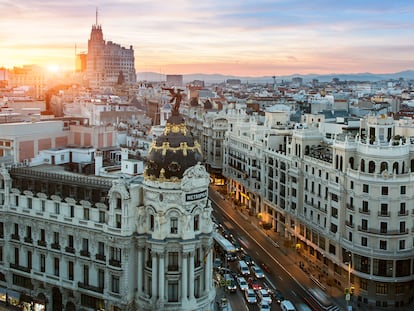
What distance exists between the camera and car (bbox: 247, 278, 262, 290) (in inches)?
3782

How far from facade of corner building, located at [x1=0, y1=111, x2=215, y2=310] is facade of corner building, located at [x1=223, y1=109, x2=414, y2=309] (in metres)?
28.4

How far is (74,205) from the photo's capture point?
82.6m

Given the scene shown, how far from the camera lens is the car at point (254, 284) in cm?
9606

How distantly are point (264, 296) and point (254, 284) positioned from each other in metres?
5.88

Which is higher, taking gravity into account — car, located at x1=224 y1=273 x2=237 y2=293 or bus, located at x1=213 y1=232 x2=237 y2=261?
bus, located at x1=213 y1=232 x2=237 y2=261

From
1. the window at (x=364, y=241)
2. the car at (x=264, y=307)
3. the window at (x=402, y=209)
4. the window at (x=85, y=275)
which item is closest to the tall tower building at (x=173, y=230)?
the window at (x=85, y=275)

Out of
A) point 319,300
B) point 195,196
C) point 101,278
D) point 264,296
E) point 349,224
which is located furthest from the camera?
point 349,224

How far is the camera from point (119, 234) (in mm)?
78938

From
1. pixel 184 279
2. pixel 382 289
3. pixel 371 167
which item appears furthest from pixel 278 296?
pixel 371 167

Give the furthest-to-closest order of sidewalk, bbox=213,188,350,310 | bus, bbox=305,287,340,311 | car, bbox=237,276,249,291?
sidewalk, bbox=213,188,350,310
car, bbox=237,276,249,291
bus, bbox=305,287,340,311

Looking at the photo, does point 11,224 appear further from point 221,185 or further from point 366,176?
point 221,185

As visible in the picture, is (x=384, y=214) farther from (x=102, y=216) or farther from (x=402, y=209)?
(x=102, y=216)

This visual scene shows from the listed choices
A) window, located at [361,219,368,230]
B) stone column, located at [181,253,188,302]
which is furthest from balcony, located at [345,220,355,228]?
stone column, located at [181,253,188,302]

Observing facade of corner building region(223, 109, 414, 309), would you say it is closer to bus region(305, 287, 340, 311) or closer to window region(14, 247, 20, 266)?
bus region(305, 287, 340, 311)
